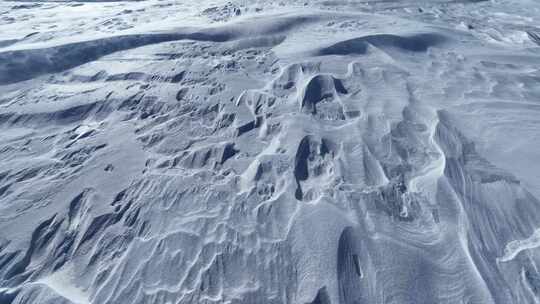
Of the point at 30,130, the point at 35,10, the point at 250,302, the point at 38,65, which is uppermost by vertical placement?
the point at 35,10

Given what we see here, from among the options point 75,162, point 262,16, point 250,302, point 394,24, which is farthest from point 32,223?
point 394,24

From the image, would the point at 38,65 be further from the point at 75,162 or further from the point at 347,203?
the point at 347,203

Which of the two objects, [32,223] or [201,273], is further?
[32,223]

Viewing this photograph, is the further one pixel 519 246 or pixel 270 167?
pixel 270 167

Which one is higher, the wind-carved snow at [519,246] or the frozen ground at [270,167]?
the frozen ground at [270,167]

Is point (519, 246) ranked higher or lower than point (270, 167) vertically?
lower

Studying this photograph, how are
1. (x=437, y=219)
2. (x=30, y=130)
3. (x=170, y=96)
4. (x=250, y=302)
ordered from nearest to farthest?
(x=250, y=302), (x=437, y=219), (x=30, y=130), (x=170, y=96)

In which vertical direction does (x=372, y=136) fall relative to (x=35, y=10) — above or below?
below

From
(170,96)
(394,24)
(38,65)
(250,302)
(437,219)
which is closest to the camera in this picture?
(250,302)
